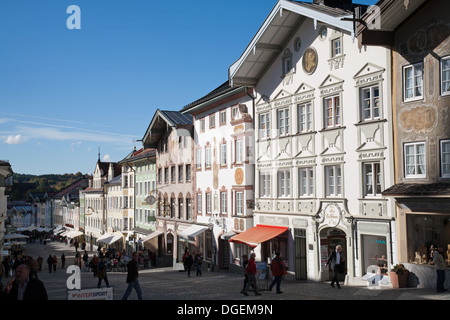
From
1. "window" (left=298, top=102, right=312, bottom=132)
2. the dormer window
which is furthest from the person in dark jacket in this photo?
the dormer window

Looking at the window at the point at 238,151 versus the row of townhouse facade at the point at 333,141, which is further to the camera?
the window at the point at 238,151

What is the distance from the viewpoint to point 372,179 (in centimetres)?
2219

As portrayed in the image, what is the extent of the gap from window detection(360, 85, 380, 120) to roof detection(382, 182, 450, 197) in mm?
3433

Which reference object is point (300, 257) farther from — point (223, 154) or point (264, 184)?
point (223, 154)

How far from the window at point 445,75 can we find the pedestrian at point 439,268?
564cm

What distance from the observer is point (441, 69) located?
19047mm

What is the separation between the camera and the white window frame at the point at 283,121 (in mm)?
27812

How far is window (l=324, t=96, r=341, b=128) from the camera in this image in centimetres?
2428

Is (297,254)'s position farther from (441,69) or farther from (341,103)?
(441,69)

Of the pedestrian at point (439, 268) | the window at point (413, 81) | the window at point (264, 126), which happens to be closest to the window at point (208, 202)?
the window at point (264, 126)

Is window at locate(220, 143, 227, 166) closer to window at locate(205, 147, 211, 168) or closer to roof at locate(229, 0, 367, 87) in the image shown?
window at locate(205, 147, 211, 168)

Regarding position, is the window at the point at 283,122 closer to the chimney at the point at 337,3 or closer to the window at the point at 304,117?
the window at the point at 304,117
